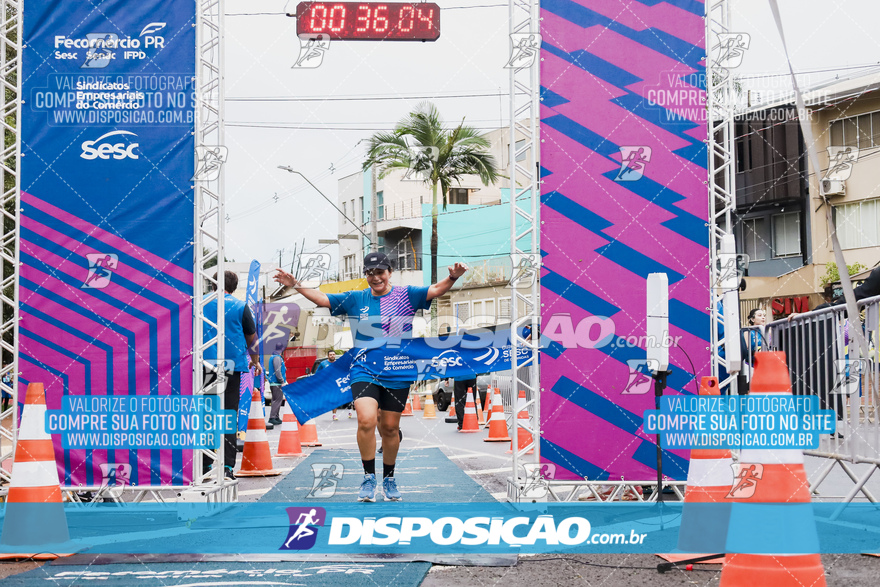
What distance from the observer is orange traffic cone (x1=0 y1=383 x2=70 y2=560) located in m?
6.00

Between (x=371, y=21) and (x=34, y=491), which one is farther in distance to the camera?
(x=371, y=21)

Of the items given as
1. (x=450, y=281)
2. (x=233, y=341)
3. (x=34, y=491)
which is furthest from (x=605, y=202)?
(x=34, y=491)

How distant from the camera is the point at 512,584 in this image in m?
5.02

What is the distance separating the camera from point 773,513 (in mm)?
4152

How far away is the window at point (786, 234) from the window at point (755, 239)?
0.49m

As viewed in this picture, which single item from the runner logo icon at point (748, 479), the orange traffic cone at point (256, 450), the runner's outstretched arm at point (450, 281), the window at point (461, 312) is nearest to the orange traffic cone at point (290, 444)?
the orange traffic cone at point (256, 450)

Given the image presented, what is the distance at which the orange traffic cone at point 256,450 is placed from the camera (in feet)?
36.2

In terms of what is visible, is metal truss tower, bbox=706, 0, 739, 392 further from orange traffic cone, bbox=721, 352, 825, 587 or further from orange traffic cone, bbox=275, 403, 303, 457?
orange traffic cone, bbox=275, 403, 303, 457

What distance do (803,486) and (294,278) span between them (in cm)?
465

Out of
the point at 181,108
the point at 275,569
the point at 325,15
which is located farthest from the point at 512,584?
the point at 325,15

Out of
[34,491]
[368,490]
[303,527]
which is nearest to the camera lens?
[34,491]

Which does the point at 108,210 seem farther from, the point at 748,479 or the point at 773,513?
the point at 773,513

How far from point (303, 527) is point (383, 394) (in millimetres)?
1726

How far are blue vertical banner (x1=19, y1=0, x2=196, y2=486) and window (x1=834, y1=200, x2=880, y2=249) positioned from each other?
2944cm
